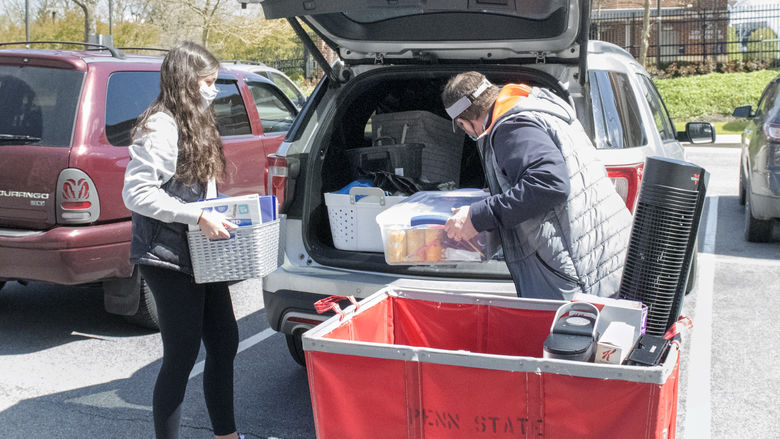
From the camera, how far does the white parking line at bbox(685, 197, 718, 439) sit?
13.2 ft

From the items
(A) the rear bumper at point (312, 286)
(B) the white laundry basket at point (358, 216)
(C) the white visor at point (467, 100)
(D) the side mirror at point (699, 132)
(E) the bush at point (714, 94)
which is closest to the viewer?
(C) the white visor at point (467, 100)

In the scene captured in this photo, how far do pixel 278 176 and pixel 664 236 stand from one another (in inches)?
91.7

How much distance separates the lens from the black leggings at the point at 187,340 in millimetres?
3242

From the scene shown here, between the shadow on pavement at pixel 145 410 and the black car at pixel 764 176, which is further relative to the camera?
the black car at pixel 764 176

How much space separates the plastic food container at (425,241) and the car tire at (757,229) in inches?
227

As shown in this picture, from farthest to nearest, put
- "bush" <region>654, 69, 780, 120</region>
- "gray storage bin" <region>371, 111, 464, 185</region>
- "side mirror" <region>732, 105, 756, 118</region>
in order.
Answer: "bush" <region>654, 69, 780, 120</region> < "side mirror" <region>732, 105, 756, 118</region> < "gray storage bin" <region>371, 111, 464, 185</region>

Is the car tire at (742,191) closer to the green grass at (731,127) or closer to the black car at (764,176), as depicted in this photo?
the black car at (764,176)

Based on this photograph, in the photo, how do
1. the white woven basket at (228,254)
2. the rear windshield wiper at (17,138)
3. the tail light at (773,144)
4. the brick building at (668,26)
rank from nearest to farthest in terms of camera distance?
1. the white woven basket at (228,254)
2. the rear windshield wiper at (17,138)
3. the tail light at (773,144)
4. the brick building at (668,26)

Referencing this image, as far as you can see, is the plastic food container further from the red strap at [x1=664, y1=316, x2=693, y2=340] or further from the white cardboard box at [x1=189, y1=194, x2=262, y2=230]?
the red strap at [x1=664, y1=316, x2=693, y2=340]

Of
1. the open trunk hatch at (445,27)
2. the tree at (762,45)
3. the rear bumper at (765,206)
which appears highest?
the tree at (762,45)

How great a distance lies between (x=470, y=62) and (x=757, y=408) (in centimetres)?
233

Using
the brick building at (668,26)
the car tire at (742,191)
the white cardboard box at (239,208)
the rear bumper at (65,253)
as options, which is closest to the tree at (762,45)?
the brick building at (668,26)

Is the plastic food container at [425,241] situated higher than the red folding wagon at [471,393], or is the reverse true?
the plastic food container at [425,241]

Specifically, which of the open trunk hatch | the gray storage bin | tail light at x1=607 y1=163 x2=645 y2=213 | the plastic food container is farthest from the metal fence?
the plastic food container
